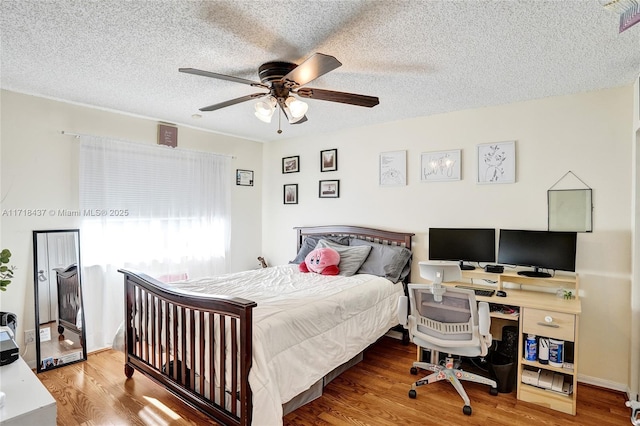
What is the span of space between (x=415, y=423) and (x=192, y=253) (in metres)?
3.11

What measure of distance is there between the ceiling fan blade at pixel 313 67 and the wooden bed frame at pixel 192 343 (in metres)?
1.35

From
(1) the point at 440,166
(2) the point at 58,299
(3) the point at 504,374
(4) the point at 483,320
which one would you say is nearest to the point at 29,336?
(2) the point at 58,299

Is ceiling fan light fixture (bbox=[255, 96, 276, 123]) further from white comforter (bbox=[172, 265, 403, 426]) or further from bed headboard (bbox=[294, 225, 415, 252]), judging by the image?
bed headboard (bbox=[294, 225, 415, 252])

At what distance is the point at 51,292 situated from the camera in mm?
3217

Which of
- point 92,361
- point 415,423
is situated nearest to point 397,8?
point 415,423

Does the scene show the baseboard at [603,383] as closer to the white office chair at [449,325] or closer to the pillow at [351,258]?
the white office chair at [449,325]

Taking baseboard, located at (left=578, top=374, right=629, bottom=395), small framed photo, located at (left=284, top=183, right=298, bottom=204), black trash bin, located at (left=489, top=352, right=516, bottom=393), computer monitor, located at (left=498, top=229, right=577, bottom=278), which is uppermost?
small framed photo, located at (left=284, top=183, right=298, bottom=204)

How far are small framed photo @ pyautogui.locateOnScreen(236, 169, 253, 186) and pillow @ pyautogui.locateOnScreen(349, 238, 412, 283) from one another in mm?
2157

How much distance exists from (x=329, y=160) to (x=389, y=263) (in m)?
1.62

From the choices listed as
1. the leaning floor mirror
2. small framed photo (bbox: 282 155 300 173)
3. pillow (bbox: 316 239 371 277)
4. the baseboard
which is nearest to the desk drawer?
the baseboard

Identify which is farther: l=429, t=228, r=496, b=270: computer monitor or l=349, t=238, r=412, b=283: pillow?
l=349, t=238, r=412, b=283: pillow

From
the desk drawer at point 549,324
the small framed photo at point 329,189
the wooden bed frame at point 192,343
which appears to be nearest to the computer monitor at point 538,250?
the desk drawer at point 549,324

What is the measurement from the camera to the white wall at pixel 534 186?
2.81 meters

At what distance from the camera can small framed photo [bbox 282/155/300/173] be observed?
4.86 meters
